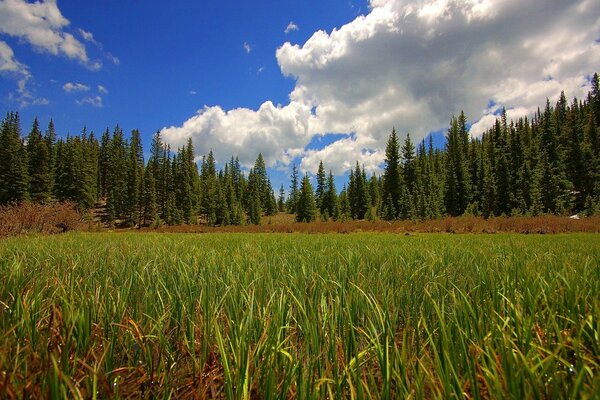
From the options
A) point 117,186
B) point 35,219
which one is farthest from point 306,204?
point 35,219

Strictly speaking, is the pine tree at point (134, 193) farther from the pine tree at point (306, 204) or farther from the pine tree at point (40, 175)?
the pine tree at point (306, 204)

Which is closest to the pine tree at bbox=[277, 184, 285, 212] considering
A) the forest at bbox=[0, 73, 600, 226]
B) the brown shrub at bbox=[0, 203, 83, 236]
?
the forest at bbox=[0, 73, 600, 226]

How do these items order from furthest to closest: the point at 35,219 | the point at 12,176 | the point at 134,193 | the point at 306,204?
1. the point at 306,204
2. the point at 134,193
3. the point at 12,176
4. the point at 35,219

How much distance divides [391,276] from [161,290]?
2.00 meters

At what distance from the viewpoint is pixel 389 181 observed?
5550 cm

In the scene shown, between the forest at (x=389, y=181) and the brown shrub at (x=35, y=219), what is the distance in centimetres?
2591

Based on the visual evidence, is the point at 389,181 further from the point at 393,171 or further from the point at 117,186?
the point at 117,186

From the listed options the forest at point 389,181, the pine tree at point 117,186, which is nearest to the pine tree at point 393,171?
the forest at point 389,181

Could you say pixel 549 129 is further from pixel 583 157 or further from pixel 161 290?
pixel 161 290

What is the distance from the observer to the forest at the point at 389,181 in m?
46.4

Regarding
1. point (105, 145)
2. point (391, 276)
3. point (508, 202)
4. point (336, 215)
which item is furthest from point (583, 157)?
point (105, 145)

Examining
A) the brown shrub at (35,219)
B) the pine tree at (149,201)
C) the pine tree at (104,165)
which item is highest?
the pine tree at (104,165)

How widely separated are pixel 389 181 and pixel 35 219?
49475mm

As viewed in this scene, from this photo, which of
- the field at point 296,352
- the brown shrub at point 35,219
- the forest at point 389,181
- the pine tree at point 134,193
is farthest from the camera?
the pine tree at point 134,193
